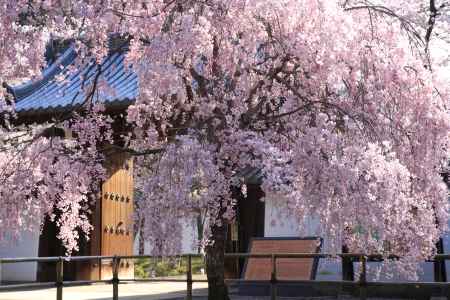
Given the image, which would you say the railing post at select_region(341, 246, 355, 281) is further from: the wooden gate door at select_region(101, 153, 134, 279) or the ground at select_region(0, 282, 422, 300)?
the wooden gate door at select_region(101, 153, 134, 279)

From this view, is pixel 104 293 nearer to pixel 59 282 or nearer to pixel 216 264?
pixel 59 282

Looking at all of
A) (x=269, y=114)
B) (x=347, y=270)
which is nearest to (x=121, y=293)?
(x=347, y=270)

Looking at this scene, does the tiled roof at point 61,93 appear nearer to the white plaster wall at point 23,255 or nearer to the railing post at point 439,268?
the white plaster wall at point 23,255

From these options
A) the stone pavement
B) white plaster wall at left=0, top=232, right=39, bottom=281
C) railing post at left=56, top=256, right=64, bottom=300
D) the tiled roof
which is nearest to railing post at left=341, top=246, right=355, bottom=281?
the stone pavement

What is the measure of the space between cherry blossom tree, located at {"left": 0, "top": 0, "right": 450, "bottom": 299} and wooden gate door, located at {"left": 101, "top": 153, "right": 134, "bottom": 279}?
7.26 meters

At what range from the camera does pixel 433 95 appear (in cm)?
905

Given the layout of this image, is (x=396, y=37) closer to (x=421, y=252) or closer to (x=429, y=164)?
(x=429, y=164)

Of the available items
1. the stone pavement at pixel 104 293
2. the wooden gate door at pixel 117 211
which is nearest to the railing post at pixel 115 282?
the stone pavement at pixel 104 293

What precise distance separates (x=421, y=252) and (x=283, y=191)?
2010 millimetres

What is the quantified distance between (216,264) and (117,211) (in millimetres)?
8617

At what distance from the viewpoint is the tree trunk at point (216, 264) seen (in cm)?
963

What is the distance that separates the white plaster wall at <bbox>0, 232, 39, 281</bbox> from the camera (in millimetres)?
18078

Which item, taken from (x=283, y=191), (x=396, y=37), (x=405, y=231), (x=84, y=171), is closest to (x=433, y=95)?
(x=396, y=37)

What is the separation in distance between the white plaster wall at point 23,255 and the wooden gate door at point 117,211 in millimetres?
1909
